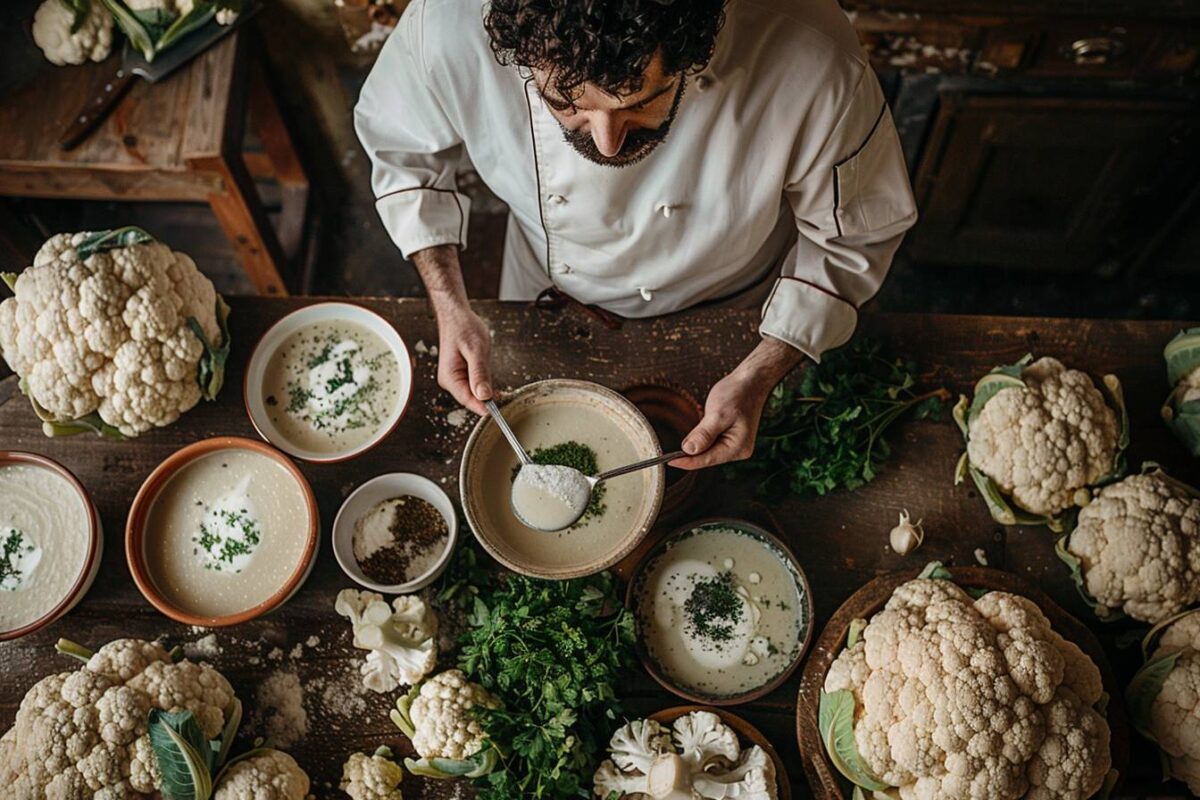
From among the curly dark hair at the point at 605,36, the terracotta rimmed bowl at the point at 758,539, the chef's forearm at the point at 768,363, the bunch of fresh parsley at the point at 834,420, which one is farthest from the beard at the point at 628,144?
the terracotta rimmed bowl at the point at 758,539

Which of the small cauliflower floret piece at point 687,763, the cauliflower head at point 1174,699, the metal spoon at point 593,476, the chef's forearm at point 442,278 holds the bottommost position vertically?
the small cauliflower floret piece at point 687,763

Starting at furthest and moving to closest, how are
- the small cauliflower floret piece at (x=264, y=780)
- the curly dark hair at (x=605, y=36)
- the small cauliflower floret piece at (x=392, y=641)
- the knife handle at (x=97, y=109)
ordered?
1. the knife handle at (x=97, y=109)
2. the small cauliflower floret piece at (x=392, y=641)
3. the small cauliflower floret piece at (x=264, y=780)
4. the curly dark hair at (x=605, y=36)

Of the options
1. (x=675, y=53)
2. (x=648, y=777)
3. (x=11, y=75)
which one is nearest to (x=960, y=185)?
(x=675, y=53)

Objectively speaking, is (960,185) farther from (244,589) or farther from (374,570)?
(244,589)

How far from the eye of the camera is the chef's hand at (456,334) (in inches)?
67.2

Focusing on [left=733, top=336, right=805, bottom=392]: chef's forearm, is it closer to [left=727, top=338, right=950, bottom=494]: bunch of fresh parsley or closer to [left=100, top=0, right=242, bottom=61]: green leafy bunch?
[left=727, top=338, right=950, bottom=494]: bunch of fresh parsley

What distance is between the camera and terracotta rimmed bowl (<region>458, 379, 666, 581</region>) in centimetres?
161

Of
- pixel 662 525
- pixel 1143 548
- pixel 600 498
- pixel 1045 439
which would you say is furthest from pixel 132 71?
pixel 1143 548

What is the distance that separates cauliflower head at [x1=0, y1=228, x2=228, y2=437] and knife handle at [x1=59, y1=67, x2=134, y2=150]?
2.49ft

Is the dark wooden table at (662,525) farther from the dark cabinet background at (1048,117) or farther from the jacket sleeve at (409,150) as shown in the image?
the dark cabinet background at (1048,117)

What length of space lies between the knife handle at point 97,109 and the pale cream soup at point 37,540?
107 centimetres

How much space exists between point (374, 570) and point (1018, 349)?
4.94ft

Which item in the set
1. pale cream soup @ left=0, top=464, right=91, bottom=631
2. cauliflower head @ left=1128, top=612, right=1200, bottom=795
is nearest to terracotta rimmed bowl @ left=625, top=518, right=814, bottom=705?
cauliflower head @ left=1128, top=612, right=1200, bottom=795

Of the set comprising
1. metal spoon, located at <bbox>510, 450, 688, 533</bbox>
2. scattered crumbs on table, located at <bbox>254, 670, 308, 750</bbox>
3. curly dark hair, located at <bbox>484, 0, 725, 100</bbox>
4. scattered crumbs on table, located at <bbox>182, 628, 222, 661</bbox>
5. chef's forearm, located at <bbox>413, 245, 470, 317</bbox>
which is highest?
curly dark hair, located at <bbox>484, 0, 725, 100</bbox>
